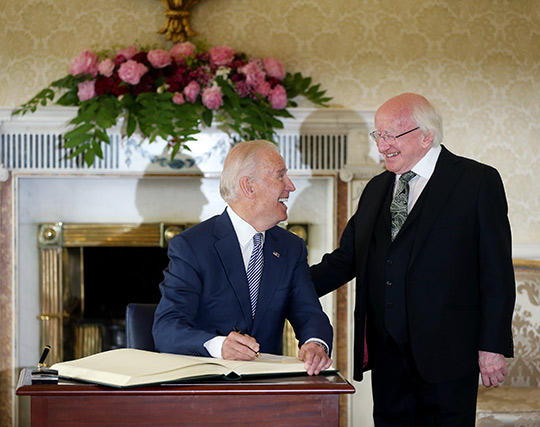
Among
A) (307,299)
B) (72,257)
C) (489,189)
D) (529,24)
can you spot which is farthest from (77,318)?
(529,24)

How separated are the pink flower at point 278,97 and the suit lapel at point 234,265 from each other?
155 centimetres

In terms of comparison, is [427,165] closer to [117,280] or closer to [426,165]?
A: [426,165]

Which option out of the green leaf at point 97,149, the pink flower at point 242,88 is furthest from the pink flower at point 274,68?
the green leaf at point 97,149

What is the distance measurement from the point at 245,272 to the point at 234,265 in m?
0.04

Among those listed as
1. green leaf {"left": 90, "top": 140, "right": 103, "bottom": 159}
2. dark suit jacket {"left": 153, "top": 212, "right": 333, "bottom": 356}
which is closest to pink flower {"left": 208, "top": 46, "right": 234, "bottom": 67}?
green leaf {"left": 90, "top": 140, "right": 103, "bottom": 159}

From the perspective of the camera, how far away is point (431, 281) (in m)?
2.14

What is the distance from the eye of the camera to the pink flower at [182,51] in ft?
11.5

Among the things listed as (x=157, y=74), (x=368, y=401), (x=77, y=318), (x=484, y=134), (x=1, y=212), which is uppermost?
(x=157, y=74)

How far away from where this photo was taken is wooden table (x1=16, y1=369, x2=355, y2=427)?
1422 mm

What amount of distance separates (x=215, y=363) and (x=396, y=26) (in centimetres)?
265

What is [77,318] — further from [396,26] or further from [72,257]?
[396,26]

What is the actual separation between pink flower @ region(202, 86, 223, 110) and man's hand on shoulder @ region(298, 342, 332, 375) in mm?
1833

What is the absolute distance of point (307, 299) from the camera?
2.06 m

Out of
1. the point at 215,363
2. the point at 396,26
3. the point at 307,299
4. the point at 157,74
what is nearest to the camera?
the point at 215,363
